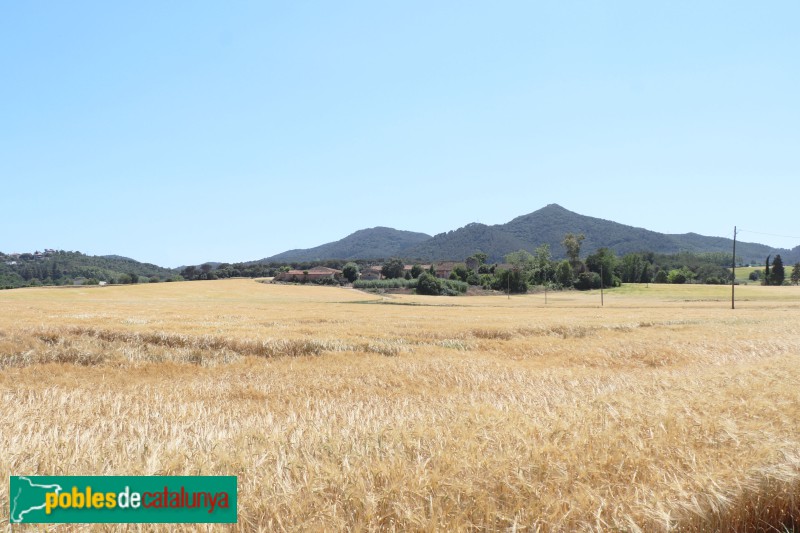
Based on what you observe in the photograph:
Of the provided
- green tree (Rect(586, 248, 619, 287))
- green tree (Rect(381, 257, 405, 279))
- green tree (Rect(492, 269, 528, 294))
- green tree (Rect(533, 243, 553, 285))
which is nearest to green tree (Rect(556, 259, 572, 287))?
green tree (Rect(533, 243, 553, 285))

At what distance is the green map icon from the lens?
284 centimetres

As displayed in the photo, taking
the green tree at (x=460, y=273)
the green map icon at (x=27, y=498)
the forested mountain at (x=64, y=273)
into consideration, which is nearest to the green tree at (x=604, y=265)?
the green tree at (x=460, y=273)

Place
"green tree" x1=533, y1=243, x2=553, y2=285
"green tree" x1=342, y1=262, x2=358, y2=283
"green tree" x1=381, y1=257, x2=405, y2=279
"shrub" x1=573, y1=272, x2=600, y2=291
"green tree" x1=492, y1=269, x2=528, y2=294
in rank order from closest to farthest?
1. "green tree" x1=492, y1=269, x2=528, y2=294
2. "shrub" x1=573, y1=272, x2=600, y2=291
3. "green tree" x1=342, y1=262, x2=358, y2=283
4. "green tree" x1=533, y1=243, x2=553, y2=285
5. "green tree" x1=381, y1=257, x2=405, y2=279

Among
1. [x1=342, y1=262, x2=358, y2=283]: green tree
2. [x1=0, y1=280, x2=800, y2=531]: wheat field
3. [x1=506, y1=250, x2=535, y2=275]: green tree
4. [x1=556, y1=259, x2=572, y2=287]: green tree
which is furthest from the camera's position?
[x1=506, y1=250, x2=535, y2=275]: green tree

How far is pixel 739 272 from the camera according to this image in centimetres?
18688

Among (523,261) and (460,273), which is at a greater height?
(523,261)

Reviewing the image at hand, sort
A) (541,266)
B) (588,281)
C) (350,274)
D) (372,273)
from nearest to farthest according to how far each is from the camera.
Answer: (588,281) → (350,274) → (541,266) → (372,273)

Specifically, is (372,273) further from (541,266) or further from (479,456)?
(479,456)

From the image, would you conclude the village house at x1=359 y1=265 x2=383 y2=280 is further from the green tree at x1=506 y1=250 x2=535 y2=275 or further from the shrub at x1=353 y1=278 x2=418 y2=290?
the green tree at x1=506 y1=250 x2=535 y2=275

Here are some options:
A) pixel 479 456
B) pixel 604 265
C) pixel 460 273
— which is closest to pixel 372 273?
pixel 460 273

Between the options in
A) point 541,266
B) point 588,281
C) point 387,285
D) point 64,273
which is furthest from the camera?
point 541,266

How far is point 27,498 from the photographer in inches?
116

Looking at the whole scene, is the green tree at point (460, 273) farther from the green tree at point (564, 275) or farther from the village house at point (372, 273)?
the village house at point (372, 273)

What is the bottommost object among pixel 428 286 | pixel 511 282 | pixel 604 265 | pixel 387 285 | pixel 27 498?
pixel 387 285
